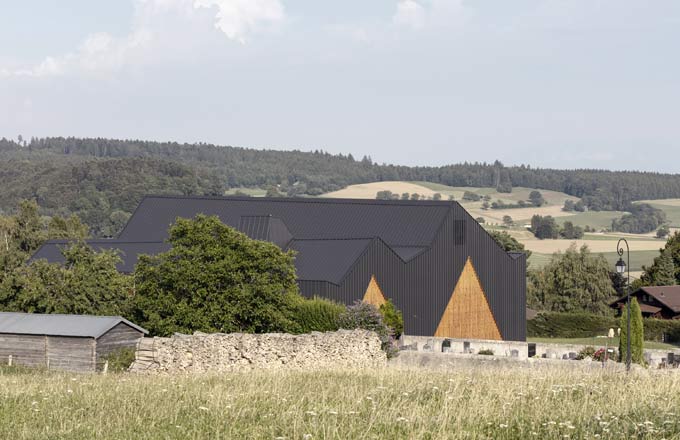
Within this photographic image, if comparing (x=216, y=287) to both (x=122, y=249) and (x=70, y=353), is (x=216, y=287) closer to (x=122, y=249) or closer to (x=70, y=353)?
(x=70, y=353)

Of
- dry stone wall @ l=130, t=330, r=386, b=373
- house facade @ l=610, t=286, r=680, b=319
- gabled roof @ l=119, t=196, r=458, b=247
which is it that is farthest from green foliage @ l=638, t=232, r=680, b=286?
dry stone wall @ l=130, t=330, r=386, b=373

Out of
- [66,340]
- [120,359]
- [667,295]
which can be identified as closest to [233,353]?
[120,359]

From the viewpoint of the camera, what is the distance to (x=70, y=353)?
1458 inches

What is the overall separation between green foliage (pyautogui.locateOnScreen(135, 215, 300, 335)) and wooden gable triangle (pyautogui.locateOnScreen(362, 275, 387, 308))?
1243 cm

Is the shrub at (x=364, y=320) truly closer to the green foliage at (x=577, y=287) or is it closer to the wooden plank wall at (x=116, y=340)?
the wooden plank wall at (x=116, y=340)

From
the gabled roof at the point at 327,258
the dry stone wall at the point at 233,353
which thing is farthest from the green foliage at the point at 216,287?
the gabled roof at the point at 327,258

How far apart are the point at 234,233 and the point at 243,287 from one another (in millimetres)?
2776

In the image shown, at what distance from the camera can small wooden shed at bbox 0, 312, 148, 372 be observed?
3669cm

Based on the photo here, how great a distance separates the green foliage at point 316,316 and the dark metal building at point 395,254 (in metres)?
10.4

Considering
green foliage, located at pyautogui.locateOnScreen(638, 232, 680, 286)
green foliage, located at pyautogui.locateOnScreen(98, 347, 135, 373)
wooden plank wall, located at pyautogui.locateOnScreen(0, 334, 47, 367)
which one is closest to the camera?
green foliage, located at pyautogui.locateOnScreen(98, 347, 135, 373)

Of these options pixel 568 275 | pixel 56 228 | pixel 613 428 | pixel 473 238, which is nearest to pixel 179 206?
pixel 473 238

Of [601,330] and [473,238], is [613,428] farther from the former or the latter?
[601,330]

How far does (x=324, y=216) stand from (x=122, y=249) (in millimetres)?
13436

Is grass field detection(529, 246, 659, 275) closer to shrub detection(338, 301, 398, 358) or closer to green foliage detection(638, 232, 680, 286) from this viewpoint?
green foliage detection(638, 232, 680, 286)
